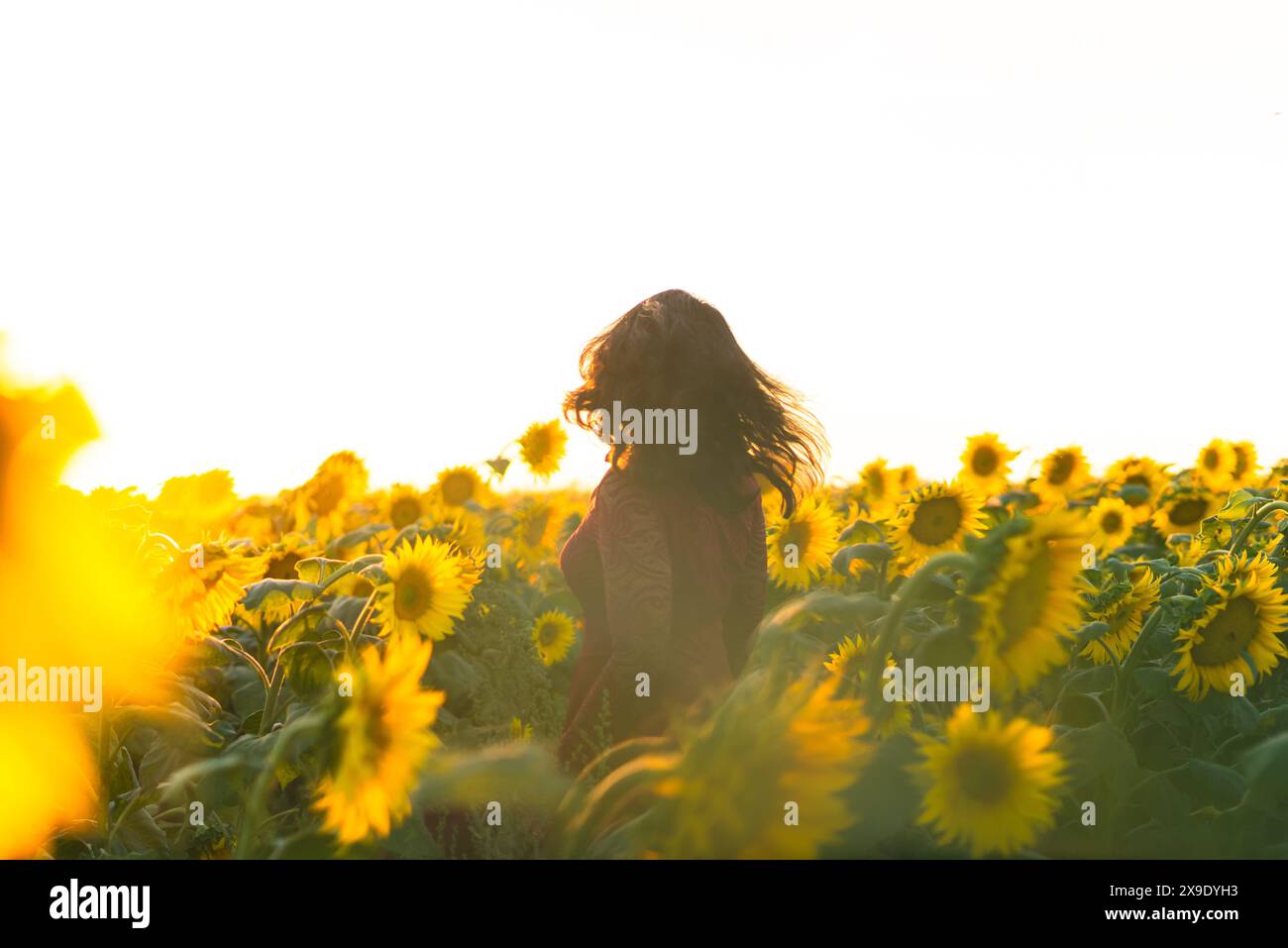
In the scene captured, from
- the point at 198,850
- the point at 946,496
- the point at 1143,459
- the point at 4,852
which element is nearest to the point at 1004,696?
the point at 4,852

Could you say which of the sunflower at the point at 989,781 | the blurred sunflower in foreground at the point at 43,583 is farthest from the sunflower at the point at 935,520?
the blurred sunflower in foreground at the point at 43,583

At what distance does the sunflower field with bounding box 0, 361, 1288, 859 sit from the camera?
1193 mm

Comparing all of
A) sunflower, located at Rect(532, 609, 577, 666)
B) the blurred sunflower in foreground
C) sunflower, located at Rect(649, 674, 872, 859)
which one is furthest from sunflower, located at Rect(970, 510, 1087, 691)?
sunflower, located at Rect(532, 609, 577, 666)

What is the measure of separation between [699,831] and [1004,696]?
0.89 m

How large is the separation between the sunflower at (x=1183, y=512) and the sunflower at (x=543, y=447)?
10.1 feet

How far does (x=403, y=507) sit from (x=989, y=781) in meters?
4.71

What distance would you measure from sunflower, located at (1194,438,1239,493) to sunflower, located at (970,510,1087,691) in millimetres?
5533

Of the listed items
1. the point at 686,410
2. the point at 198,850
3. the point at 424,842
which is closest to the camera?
the point at 424,842

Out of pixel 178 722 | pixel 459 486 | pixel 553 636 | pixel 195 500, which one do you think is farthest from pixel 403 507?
pixel 178 722

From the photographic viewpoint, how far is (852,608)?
4.37ft

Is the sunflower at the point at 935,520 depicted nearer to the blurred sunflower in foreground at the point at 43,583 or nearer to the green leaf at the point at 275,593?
the green leaf at the point at 275,593

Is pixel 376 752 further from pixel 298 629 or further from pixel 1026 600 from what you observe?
pixel 298 629
